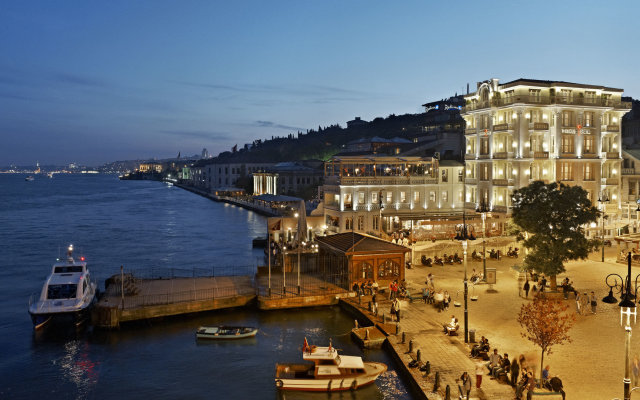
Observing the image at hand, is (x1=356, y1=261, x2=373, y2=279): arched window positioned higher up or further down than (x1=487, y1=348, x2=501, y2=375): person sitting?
higher up

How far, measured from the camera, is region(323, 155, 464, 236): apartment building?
168ft

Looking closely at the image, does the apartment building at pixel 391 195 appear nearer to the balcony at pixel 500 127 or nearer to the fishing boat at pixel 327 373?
the balcony at pixel 500 127

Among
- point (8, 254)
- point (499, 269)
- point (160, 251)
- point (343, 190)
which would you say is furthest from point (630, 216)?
point (8, 254)

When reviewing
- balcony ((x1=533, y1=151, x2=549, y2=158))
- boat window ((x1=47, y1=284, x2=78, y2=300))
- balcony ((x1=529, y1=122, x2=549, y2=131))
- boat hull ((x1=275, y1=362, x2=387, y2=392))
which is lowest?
boat hull ((x1=275, y1=362, x2=387, y2=392))

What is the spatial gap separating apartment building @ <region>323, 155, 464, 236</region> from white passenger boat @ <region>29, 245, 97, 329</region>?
2505cm

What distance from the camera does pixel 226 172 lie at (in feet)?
568

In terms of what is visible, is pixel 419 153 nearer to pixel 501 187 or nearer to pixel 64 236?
pixel 501 187

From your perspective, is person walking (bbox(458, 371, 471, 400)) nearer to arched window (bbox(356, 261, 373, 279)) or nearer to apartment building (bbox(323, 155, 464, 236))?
arched window (bbox(356, 261, 373, 279))

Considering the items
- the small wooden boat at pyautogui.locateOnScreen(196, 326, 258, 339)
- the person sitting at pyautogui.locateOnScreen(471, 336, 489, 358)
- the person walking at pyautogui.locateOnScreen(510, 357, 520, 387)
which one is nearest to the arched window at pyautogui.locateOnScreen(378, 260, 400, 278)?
the small wooden boat at pyautogui.locateOnScreen(196, 326, 258, 339)

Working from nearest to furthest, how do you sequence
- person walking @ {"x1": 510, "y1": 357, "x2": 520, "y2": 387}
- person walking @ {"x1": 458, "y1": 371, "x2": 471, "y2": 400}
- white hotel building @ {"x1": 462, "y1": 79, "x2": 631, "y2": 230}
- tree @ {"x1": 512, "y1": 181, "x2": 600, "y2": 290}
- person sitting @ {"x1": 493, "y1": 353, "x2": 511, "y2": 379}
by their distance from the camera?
person walking @ {"x1": 458, "y1": 371, "x2": 471, "y2": 400} < person walking @ {"x1": 510, "y1": 357, "x2": 520, "y2": 387} < person sitting @ {"x1": 493, "y1": 353, "x2": 511, "y2": 379} < tree @ {"x1": 512, "y1": 181, "x2": 600, "y2": 290} < white hotel building @ {"x1": 462, "y1": 79, "x2": 631, "y2": 230}

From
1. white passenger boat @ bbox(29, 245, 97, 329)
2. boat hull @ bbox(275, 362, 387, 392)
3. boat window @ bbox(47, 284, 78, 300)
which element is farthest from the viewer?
boat window @ bbox(47, 284, 78, 300)

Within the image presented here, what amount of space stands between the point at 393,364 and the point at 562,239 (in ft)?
52.3

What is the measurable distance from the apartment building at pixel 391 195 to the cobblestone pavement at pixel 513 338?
14.5m

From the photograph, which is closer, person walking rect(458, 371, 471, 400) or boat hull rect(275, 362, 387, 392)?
person walking rect(458, 371, 471, 400)
